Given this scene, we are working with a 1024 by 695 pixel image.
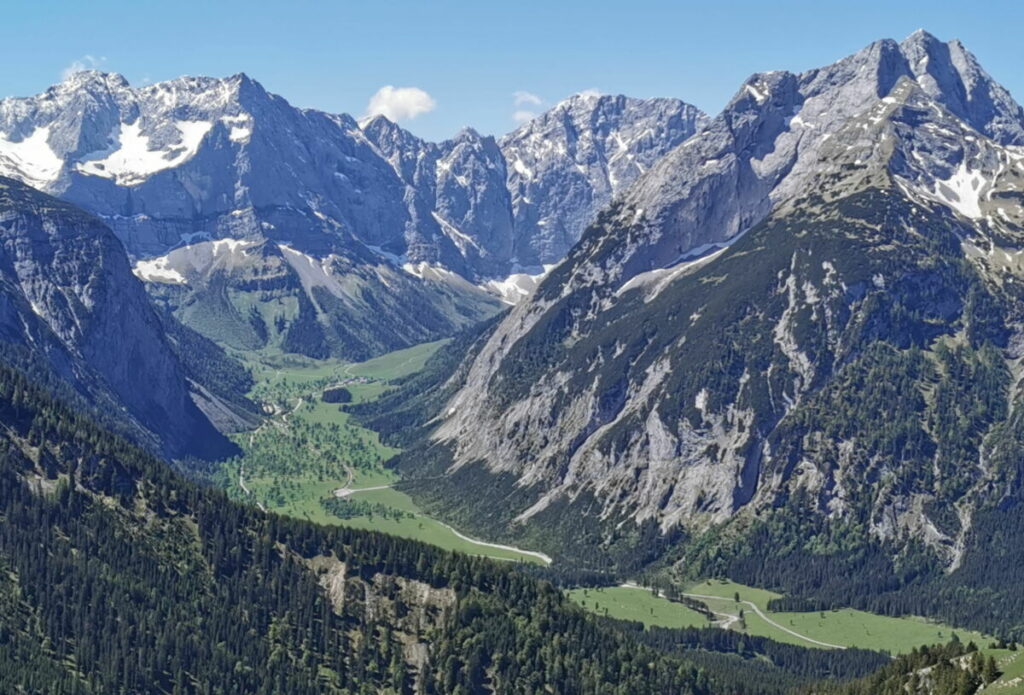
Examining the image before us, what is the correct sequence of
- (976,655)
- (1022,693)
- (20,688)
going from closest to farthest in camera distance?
(1022,693), (976,655), (20,688)

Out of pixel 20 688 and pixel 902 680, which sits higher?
pixel 902 680

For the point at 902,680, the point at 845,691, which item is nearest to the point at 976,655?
the point at 902,680

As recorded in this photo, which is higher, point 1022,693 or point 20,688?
point 1022,693

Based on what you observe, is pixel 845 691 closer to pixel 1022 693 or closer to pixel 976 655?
pixel 976 655

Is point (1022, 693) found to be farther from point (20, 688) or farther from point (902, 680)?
point (20, 688)

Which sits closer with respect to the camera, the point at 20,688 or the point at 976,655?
the point at 976,655

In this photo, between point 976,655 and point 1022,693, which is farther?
point 976,655

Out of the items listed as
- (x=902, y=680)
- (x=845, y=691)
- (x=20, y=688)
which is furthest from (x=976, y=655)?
(x=20, y=688)

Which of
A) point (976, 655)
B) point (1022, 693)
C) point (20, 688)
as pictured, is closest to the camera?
point (1022, 693)

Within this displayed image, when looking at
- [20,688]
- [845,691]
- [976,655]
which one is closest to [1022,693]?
[976,655]
